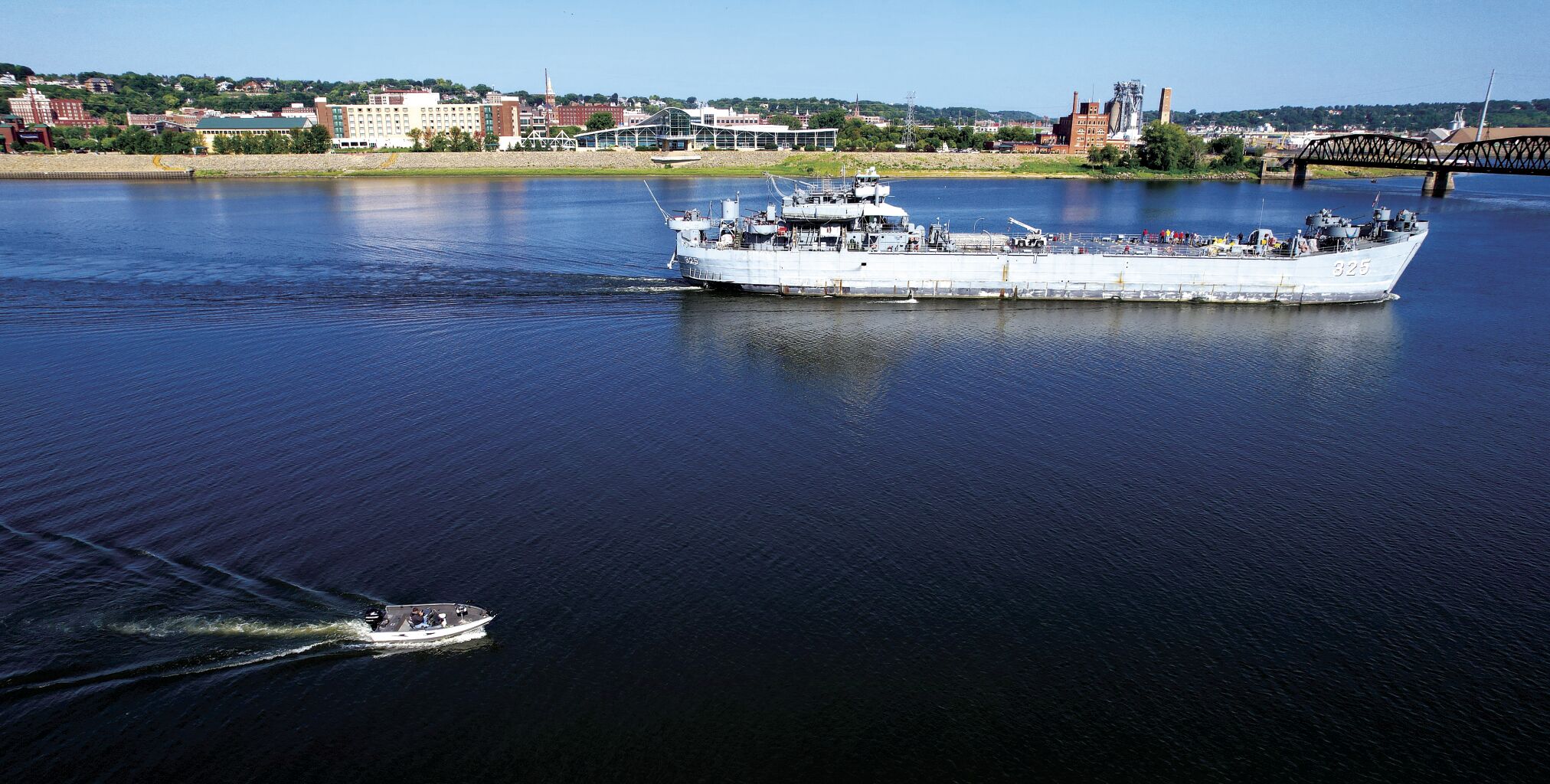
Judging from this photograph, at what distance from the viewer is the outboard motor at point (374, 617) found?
26.9 meters

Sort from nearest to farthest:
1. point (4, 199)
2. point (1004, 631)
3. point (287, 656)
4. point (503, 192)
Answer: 1. point (287, 656)
2. point (1004, 631)
3. point (4, 199)
4. point (503, 192)

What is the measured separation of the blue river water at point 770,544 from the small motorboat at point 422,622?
68 centimetres

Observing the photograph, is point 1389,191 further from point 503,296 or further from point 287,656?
point 287,656

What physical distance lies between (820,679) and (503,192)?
154 m

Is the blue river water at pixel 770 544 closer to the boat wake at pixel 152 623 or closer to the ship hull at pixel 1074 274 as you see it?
the boat wake at pixel 152 623

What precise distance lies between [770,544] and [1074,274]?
4865 cm

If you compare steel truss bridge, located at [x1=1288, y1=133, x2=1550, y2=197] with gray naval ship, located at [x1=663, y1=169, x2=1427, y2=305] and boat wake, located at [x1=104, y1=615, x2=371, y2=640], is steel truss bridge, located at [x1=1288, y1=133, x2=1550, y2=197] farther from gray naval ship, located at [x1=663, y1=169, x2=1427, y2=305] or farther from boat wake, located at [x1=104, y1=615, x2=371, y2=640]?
boat wake, located at [x1=104, y1=615, x2=371, y2=640]

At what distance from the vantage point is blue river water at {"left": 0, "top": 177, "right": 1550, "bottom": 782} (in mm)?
23766

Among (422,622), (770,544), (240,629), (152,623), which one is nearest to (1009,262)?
(770,544)

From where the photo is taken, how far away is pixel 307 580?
29.7 m

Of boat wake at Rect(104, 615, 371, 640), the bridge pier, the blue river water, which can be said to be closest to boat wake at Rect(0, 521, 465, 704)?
boat wake at Rect(104, 615, 371, 640)

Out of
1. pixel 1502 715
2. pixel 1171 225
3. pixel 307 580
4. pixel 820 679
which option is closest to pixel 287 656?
pixel 307 580

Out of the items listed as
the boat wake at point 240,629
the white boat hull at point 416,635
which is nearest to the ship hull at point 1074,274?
the white boat hull at point 416,635

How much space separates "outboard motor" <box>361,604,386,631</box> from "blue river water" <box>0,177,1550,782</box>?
855 millimetres
